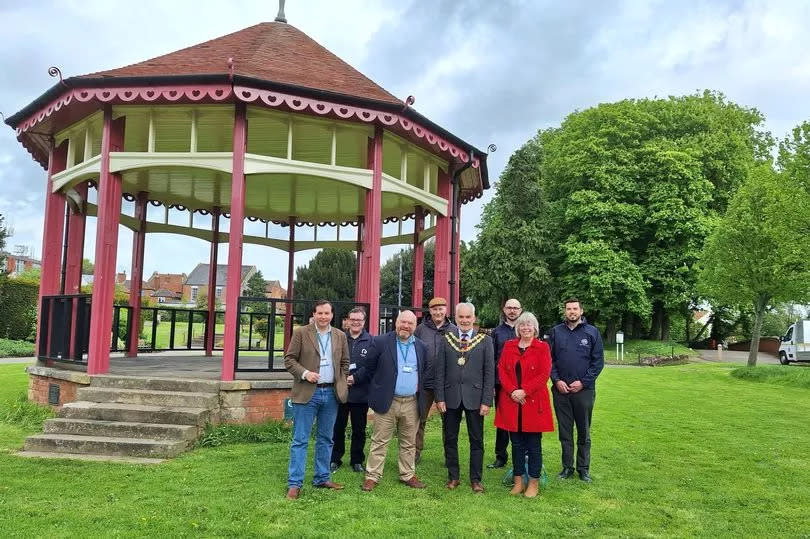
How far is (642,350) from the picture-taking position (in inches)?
1117

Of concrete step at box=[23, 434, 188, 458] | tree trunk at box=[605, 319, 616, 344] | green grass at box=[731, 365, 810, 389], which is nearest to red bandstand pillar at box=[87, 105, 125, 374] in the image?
concrete step at box=[23, 434, 188, 458]

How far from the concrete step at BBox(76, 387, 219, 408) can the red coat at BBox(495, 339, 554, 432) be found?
3503 mm

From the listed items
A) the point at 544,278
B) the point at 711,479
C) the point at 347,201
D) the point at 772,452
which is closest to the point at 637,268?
the point at 544,278

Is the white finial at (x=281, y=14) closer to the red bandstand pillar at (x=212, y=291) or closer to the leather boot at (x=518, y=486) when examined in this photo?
the red bandstand pillar at (x=212, y=291)

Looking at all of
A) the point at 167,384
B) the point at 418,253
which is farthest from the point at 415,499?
the point at 418,253

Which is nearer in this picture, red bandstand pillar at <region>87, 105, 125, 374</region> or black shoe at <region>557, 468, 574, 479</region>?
black shoe at <region>557, 468, 574, 479</region>

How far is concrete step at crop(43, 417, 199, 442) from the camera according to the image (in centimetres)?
613

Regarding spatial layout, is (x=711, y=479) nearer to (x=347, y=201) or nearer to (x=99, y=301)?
(x=99, y=301)

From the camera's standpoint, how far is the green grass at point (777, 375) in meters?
15.5

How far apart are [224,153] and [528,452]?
5037 millimetres

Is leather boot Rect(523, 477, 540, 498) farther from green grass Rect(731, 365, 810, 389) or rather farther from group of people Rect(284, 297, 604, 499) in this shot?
green grass Rect(731, 365, 810, 389)

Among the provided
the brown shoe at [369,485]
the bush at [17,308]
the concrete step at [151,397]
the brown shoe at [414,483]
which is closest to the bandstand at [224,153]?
the concrete step at [151,397]

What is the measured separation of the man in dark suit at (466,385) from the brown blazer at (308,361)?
0.86m

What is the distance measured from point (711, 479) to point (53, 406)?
7888 mm
